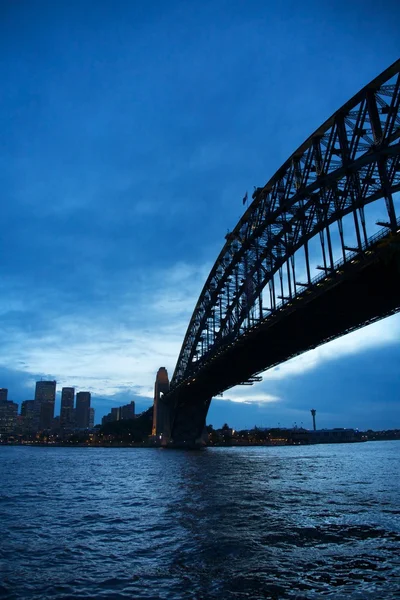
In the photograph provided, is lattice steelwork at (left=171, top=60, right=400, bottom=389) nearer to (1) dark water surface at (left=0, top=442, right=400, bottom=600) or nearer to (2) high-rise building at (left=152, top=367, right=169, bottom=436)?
(1) dark water surface at (left=0, top=442, right=400, bottom=600)

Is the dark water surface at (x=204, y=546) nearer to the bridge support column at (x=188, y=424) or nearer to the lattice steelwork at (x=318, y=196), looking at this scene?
the lattice steelwork at (x=318, y=196)

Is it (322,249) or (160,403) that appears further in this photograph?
(160,403)

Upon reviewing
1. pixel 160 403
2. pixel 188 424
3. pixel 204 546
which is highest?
pixel 160 403

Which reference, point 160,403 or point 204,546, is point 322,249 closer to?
point 204,546

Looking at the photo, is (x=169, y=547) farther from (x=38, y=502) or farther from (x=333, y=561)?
(x=38, y=502)

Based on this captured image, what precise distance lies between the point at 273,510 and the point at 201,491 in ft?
29.5

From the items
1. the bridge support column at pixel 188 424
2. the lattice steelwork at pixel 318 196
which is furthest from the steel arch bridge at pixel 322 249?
the bridge support column at pixel 188 424

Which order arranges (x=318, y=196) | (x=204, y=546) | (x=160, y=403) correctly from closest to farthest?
(x=204, y=546)
(x=318, y=196)
(x=160, y=403)

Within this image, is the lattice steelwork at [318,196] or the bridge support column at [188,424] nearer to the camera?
the lattice steelwork at [318,196]

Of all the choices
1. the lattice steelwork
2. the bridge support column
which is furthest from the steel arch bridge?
the bridge support column

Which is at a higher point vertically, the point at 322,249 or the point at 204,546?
the point at 322,249

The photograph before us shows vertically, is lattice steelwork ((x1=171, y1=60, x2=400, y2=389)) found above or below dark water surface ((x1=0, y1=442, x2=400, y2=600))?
above

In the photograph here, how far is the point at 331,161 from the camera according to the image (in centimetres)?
3719

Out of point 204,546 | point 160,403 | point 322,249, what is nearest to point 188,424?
point 160,403
